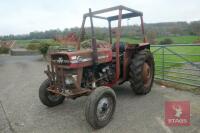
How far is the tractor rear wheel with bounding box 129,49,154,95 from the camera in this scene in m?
4.65

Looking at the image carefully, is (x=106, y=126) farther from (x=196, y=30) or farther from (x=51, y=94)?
(x=196, y=30)

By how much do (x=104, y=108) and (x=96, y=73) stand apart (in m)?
1.03

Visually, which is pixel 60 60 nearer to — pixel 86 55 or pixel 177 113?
pixel 86 55

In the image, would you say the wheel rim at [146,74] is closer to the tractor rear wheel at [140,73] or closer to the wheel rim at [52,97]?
the tractor rear wheel at [140,73]

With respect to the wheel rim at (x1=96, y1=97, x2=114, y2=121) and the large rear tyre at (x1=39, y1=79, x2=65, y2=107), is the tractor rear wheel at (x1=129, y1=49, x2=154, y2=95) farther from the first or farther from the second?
the large rear tyre at (x1=39, y1=79, x2=65, y2=107)

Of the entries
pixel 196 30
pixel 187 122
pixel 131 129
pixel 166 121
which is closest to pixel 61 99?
pixel 131 129

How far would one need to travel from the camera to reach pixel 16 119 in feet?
12.7

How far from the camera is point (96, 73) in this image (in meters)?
4.40

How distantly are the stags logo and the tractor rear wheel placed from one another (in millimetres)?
684

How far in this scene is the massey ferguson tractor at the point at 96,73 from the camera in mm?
3512

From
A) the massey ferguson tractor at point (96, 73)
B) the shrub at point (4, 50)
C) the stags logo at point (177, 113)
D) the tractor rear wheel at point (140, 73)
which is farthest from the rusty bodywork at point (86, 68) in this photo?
the shrub at point (4, 50)

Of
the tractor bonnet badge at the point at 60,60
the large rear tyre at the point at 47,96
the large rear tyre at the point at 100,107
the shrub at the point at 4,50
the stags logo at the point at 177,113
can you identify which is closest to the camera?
the large rear tyre at the point at 100,107

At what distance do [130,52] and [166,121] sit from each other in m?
1.95

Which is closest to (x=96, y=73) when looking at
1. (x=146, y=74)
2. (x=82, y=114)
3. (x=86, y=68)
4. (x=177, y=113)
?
(x=86, y=68)
